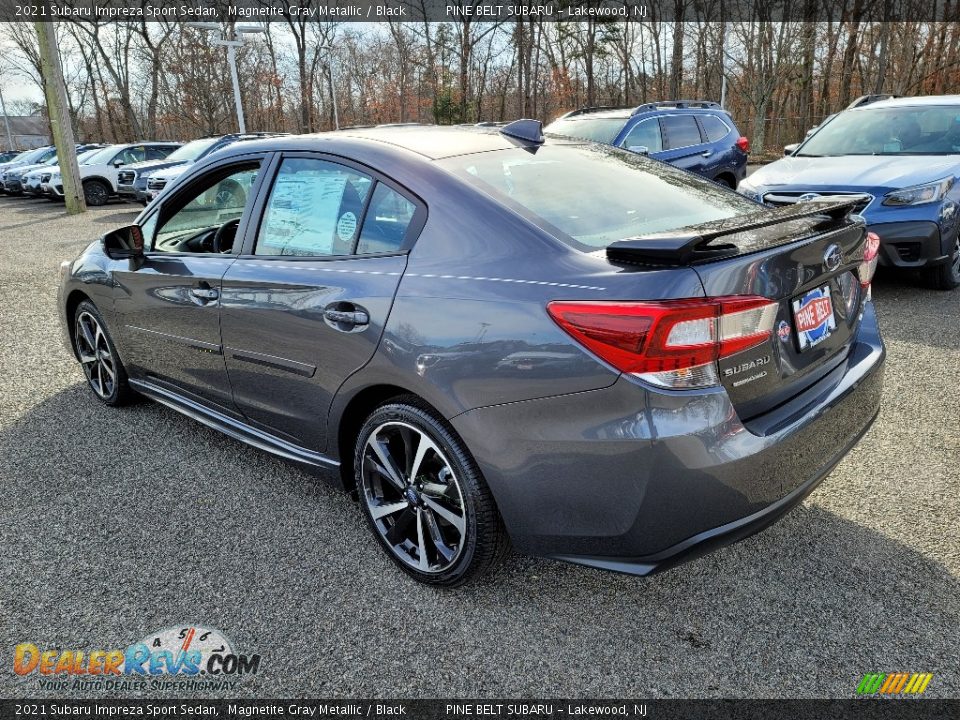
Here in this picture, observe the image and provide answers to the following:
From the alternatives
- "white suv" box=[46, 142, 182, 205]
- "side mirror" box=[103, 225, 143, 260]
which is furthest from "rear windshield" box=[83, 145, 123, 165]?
"side mirror" box=[103, 225, 143, 260]

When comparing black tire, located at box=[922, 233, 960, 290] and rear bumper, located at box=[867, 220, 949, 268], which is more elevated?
rear bumper, located at box=[867, 220, 949, 268]

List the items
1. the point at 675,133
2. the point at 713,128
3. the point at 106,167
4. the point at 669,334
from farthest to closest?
the point at 106,167 < the point at 713,128 < the point at 675,133 < the point at 669,334

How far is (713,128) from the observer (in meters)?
10.4

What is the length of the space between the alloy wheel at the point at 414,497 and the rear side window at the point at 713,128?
916 cm

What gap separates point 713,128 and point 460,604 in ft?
31.8

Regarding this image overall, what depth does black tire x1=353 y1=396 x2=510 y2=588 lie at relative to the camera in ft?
7.55

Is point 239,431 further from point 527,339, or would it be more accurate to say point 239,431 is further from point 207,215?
point 527,339

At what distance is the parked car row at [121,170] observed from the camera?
16.5 metres

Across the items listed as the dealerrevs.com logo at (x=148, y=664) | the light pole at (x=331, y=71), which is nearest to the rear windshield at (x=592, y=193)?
the dealerrevs.com logo at (x=148, y=664)

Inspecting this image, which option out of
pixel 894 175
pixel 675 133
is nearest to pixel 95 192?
pixel 675 133

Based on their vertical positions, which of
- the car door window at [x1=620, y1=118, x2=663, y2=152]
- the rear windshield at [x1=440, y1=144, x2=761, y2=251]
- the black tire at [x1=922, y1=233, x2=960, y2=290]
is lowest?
the black tire at [x1=922, y1=233, x2=960, y2=290]

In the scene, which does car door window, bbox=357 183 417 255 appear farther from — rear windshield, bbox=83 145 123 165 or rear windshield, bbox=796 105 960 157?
rear windshield, bbox=83 145 123 165

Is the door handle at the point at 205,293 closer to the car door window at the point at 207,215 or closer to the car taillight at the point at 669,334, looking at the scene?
the car door window at the point at 207,215

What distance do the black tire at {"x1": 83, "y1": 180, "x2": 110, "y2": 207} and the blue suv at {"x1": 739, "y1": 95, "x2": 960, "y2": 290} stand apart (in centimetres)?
1847
